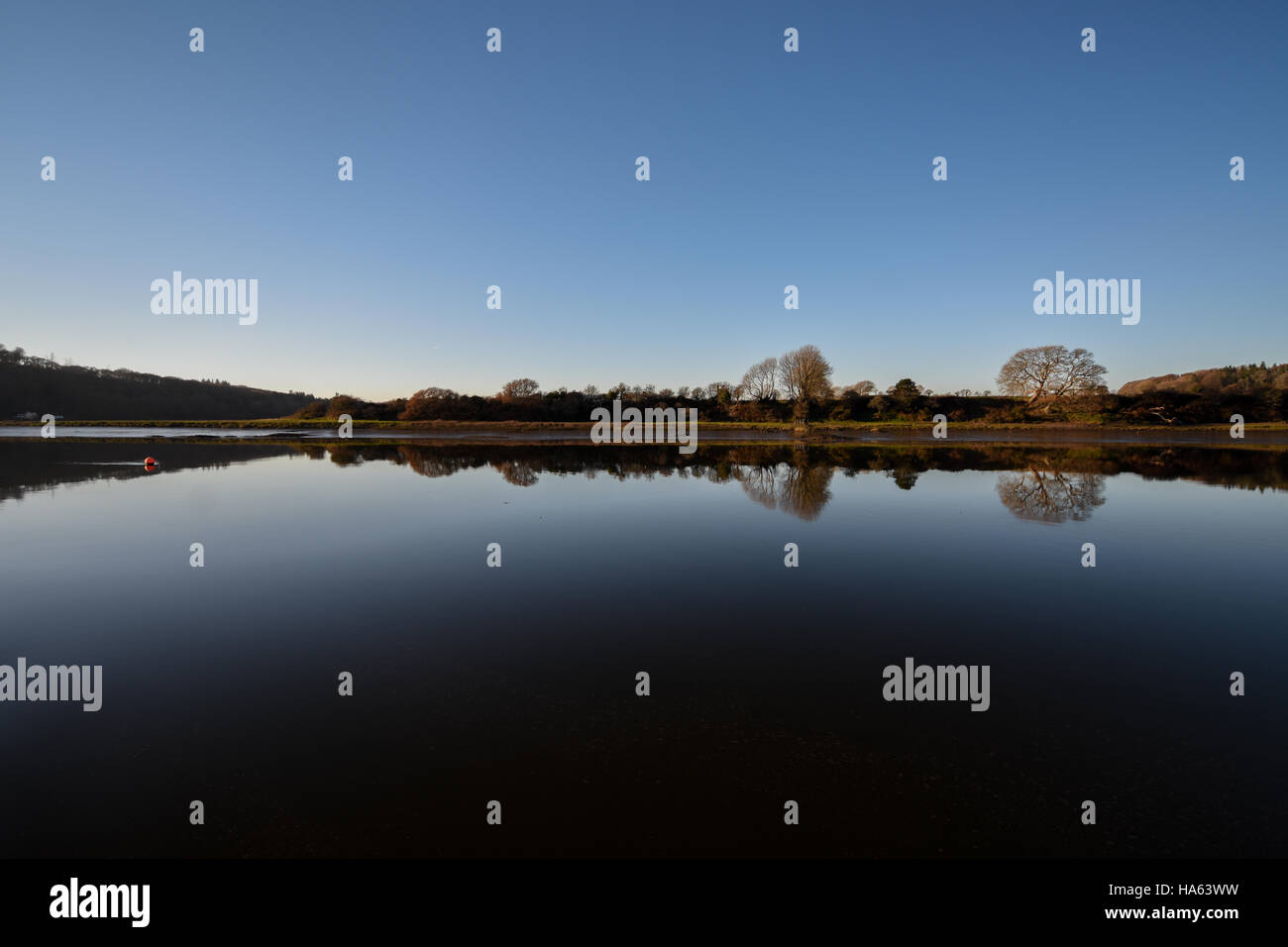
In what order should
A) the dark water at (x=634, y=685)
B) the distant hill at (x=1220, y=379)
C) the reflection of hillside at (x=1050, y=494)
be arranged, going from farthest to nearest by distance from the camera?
1. the distant hill at (x=1220, y=379)
2. the reflection of hillside at (x=1050, y=494)
3. the dark water at (x=634, y=685)

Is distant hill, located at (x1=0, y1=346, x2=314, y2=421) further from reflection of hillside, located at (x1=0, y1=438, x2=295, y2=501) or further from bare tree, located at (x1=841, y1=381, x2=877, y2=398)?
bare tree, located at (x1=841, y1=381, x2=877, y2=398)

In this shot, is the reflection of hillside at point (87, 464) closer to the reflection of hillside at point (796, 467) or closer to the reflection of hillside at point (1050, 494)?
the reflection of hillside at point (796, 467)

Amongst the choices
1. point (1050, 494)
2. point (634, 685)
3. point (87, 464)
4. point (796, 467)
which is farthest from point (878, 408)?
point (87, 464)

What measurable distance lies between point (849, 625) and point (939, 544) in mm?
6143

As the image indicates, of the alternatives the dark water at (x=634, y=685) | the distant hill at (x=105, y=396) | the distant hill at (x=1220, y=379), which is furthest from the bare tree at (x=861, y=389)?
the distant hill at (x=105, y=396)

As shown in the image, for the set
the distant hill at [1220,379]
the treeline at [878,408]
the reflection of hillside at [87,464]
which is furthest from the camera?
the distant hill at [1220,379]

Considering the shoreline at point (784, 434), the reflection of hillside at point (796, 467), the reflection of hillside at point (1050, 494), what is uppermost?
the shoreline at point (784, 434)

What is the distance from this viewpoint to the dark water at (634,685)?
4070 mm

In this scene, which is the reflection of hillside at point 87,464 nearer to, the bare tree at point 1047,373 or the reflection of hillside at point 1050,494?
the reflection of hillside at point 1050,494

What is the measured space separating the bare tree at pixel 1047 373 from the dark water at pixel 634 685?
70.7 metres

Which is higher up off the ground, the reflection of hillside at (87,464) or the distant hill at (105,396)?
the distant hill at (105,396)

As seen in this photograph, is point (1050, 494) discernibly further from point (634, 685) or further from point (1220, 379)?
point (1220, 379)

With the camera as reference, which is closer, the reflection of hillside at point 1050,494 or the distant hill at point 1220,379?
the reflection of hillside at point 1050,494
